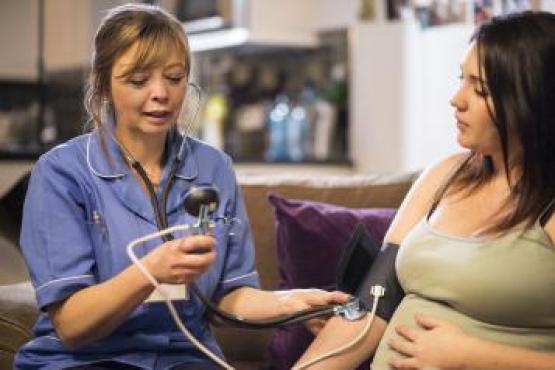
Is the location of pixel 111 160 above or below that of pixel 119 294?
above

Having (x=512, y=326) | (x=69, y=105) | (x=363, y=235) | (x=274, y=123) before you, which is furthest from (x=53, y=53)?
(x=512, y=326)

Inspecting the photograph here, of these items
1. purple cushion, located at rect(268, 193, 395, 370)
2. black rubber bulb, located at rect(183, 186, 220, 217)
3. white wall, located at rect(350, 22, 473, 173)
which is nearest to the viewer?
black rubber bulb, located at rect(183, 186, 220, 217)

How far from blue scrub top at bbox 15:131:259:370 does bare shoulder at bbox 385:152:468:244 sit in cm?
38

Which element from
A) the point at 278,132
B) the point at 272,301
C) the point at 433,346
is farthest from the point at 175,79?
the point at 278,132

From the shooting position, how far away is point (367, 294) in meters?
1.59

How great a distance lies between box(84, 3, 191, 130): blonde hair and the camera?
1.50 meters

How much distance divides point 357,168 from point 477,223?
2.22m

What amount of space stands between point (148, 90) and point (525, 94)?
66 cm

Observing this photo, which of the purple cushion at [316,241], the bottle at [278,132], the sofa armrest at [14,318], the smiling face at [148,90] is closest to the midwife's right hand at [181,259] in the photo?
the smiling face at [148,90]

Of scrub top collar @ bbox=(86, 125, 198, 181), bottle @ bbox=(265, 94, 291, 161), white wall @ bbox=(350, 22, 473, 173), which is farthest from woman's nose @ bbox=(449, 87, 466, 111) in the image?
bottle @ bbox=(265, 94, 291, 161)

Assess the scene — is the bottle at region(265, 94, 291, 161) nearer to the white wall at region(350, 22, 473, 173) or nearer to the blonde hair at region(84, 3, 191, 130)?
the white wall at region(350, 22, 473, 173)

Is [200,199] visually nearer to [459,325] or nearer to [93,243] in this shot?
[93,243]

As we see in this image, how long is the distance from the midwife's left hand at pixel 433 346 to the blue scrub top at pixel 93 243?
0.38 m

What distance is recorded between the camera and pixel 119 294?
1344mm
